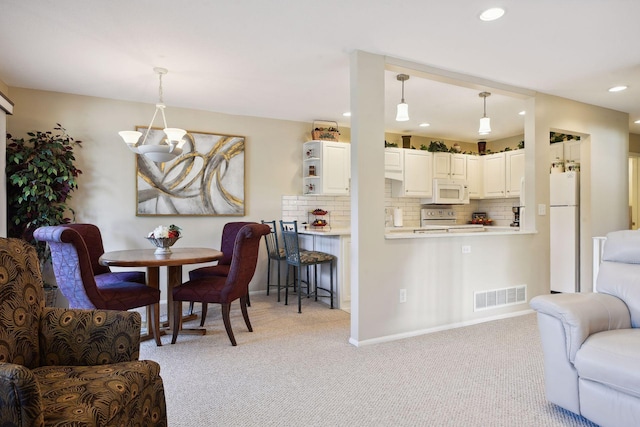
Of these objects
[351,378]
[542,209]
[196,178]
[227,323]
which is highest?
[196,178]

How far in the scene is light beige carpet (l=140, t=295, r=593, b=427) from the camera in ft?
6.56

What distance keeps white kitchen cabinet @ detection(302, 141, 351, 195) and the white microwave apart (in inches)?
67.1

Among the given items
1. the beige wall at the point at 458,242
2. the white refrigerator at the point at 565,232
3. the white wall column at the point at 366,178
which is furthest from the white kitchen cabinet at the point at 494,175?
the white wall column at the point at 366,178

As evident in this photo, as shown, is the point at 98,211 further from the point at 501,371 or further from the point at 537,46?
the point at 537,46

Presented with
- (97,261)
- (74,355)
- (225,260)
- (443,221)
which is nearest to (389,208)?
(443,221)

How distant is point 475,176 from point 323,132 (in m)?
2.97

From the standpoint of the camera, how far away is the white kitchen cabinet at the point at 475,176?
6.46 m

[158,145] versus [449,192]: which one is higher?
[158,145]

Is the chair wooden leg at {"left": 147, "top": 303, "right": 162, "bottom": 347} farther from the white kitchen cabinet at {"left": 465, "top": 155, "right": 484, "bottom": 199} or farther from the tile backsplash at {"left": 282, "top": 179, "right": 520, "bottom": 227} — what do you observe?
the white kitchen cabinet at {"left": 465, "top": 155, "right": 484, "bottom": 199}

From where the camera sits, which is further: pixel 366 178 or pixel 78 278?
pixel 366 178

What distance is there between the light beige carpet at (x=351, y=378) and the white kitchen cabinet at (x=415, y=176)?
9.14ft

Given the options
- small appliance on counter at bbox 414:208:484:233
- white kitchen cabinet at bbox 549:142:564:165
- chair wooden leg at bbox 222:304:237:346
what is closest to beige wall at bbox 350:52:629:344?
white kitchen cabinet at bbox 549:142:564:165

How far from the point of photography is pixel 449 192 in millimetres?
6242

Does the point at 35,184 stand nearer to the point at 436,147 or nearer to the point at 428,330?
the point at 428,330
